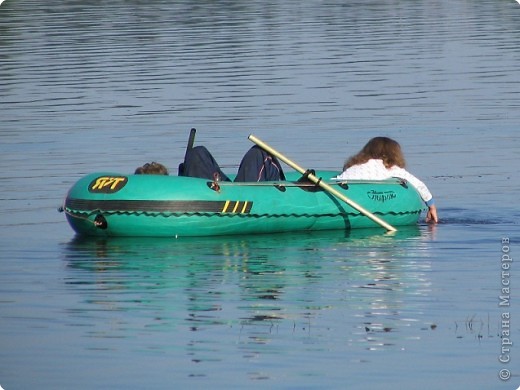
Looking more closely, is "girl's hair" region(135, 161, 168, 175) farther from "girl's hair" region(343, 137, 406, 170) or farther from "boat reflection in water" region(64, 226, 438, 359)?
"girl's hair" region(343, 137, 406, 170)

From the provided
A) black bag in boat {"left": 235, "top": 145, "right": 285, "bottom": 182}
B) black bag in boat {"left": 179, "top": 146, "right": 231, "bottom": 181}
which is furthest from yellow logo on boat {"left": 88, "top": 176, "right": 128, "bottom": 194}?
black bag in boat {"left": 235, "top": 145, "right": 285, "bottom": 182}

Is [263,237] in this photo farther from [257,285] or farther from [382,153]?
[257,285]

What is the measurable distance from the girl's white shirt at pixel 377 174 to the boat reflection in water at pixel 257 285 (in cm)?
51

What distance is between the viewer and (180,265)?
12797 millimetres

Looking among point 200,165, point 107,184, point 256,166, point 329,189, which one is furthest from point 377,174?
point 107,184

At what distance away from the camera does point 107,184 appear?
13.8 meters

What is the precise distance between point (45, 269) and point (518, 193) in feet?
19.3

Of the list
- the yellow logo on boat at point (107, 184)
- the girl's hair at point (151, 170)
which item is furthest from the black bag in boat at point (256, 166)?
the yellow logo on boat at point (107, 184)

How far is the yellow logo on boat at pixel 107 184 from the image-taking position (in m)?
13.8

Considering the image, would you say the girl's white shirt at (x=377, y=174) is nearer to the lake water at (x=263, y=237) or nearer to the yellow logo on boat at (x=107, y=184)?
the lake water at (x=263, y=237)

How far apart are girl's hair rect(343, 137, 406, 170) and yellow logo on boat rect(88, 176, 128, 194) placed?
7.94ft

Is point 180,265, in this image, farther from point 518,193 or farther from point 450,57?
point 450,57

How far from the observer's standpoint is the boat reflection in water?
34.3ft

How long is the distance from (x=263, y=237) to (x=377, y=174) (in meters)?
1.41
